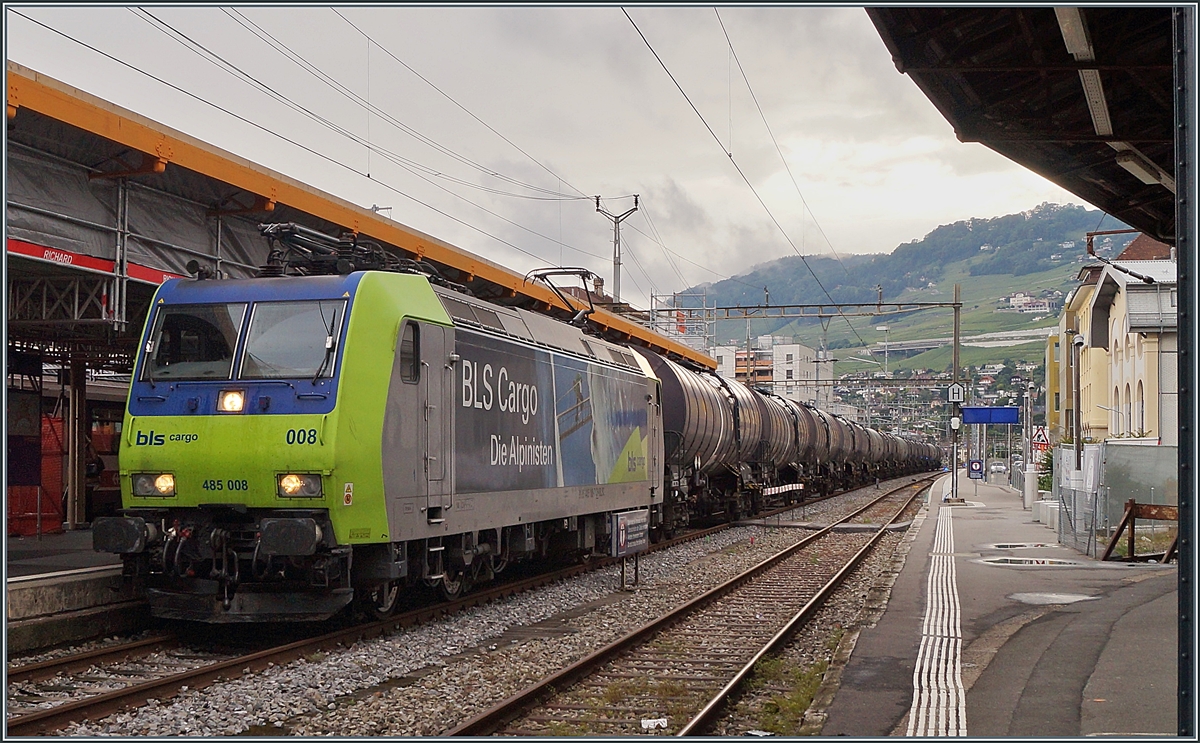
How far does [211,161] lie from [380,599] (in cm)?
527

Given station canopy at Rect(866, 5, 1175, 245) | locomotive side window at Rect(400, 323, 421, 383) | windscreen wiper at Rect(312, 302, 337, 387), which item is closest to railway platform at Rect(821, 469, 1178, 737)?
locomotive side window at Rect(400, 323, 421, 383)

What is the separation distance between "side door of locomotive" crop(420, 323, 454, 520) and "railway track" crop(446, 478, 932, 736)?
230cm

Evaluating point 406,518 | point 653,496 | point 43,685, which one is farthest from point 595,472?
point 43,685

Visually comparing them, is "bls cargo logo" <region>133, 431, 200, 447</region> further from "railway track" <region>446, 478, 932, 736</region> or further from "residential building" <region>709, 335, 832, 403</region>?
"residential building" <region>709, 335, 832, 403</region>

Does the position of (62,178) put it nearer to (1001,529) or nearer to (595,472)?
(595,472)

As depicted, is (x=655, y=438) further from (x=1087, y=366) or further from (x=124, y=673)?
(x=1087, y=366)

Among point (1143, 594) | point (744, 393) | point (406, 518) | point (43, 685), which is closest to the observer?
point (43, 685)

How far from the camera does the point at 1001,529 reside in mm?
25203

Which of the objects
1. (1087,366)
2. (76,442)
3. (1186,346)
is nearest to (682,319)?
(1087,366)

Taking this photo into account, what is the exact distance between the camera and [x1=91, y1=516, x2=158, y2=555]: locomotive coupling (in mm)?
9539

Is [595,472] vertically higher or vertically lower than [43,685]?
higher

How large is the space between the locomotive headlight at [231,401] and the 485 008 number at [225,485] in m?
0.63

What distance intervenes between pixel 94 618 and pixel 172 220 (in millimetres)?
4781

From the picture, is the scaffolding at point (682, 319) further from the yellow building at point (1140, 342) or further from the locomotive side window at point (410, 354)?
the locomotive side window at point (410, 354)
